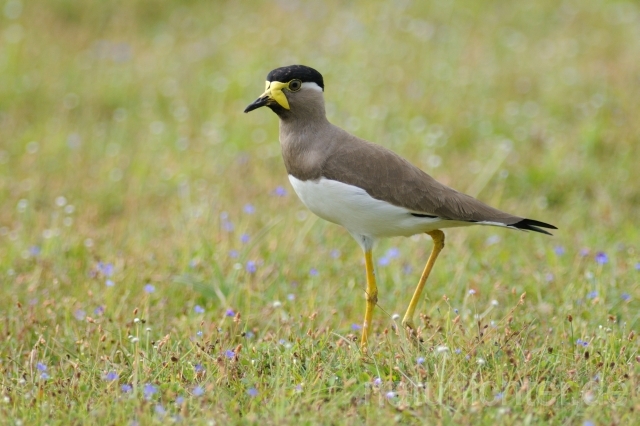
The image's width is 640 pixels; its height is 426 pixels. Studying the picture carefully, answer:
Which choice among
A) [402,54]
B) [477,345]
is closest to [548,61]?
[402,54]

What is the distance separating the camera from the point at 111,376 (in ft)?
12.2

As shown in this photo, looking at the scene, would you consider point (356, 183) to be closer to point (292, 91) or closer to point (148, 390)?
point (292, 91)

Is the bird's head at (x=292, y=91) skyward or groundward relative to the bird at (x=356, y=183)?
skyward

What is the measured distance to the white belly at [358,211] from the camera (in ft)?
14.1

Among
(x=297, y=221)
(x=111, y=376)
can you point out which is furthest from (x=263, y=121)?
(x=111, y=376)

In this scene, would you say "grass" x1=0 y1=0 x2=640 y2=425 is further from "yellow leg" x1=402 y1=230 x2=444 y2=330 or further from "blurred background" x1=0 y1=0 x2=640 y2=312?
"yellow leg" x1=402 y1=230 x2=444 y2=330

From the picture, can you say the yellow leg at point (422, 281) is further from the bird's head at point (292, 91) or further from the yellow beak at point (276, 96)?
the yellow beak at point (276, 96)

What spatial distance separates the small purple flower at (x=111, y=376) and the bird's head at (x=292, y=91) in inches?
61.0

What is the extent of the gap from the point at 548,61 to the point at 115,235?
19.8 feet

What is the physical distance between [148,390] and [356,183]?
1523mm

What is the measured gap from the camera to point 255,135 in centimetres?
832

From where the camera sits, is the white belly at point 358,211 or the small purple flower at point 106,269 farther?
the small purple flower at point 106,269

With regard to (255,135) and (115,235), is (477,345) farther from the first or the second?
Result: (255,135)

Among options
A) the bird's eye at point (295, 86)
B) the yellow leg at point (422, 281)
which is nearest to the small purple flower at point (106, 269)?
the bird's eye at point (295, 86)
